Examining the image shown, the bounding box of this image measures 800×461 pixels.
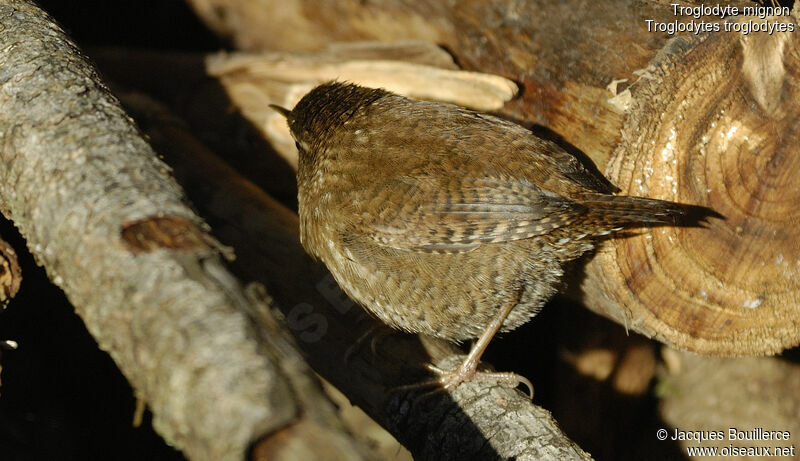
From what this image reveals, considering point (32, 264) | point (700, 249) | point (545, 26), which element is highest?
point (545, 26)

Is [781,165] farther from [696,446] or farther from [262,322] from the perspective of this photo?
[696,446]

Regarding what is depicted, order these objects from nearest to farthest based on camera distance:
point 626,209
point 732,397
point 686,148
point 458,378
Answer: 1. point 626,209
2. point 686,148
3. point 458,378
4. point 732,397

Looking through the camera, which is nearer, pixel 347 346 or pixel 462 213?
pixel 462 213

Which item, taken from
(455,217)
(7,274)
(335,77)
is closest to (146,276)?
(7,274)

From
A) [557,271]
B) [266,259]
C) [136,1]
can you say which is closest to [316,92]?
[266,259]

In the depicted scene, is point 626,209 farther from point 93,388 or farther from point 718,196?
point 93,388
